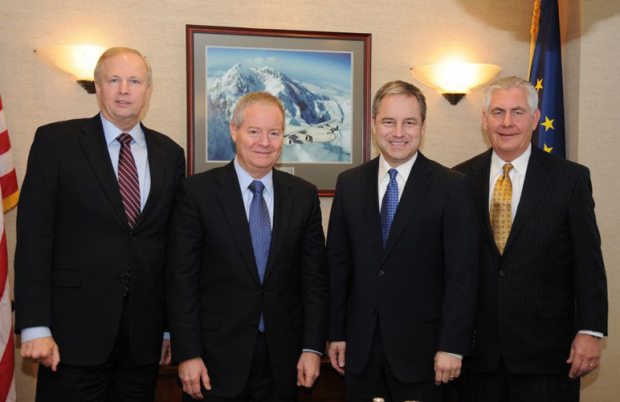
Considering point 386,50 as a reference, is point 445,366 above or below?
below

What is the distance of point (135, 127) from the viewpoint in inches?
96.0

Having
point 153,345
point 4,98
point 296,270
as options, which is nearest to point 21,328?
point 153,345

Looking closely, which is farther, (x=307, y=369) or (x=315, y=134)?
(x=315, y=134)

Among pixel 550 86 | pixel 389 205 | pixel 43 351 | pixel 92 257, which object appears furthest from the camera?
pixel 550 86

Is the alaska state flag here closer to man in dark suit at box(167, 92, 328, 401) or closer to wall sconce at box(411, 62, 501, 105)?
wall sconce at box(411, 62, 501, 105)

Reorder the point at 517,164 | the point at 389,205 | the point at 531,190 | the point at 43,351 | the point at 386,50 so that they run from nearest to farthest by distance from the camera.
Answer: the point at 43,351 → the point at 389,205 → the point at 531,190 → the point at 517,164 → the point at 386,50

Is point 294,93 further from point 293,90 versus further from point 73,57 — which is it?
point 73,57

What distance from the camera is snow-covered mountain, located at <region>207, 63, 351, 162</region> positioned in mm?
3613

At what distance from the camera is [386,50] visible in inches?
151

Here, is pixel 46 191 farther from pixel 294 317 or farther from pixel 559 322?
pixel 559 322

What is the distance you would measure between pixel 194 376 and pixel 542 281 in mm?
1395

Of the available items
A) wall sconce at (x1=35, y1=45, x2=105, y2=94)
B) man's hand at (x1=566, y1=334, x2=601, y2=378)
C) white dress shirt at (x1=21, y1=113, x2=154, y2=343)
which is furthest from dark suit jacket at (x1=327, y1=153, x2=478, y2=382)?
wall sconce at (x1=35, y1=45, x2=105, y2=94)

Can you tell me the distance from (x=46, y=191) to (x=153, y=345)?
27.8 inches

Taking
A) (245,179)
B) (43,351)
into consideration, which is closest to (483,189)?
(245,179)
